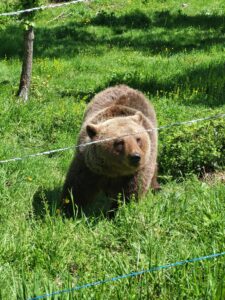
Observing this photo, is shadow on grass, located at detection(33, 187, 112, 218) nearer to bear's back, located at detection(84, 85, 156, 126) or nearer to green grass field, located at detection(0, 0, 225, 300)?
green grass field, located at detection(0, 0, 225, 300)

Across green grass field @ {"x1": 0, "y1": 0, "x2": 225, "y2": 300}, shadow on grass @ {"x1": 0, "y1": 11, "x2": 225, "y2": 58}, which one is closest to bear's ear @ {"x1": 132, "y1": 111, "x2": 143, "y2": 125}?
green grass field @ {"x1": 0, "y1": 0, "x2": 225, "y2": 300}

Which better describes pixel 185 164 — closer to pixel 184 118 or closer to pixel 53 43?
pixel 184 118

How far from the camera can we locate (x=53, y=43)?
1273 centimetres

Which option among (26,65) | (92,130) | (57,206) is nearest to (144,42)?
(26,65)

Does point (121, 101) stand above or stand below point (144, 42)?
above

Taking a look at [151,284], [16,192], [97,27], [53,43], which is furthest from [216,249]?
[97,27]

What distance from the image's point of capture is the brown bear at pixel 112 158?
506 centimetres

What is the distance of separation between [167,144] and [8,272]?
10.4ft

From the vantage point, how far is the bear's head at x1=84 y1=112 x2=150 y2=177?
501 cm

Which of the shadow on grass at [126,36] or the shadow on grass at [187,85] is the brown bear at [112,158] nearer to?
the shadow on grass at [187,85]

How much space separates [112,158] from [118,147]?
0.13 m

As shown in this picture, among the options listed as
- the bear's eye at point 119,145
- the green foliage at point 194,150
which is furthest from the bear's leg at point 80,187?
the green foliage at point 194,150

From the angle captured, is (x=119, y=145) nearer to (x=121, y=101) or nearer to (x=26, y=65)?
(x=121, y=101)

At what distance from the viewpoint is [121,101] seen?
6.12 meters
